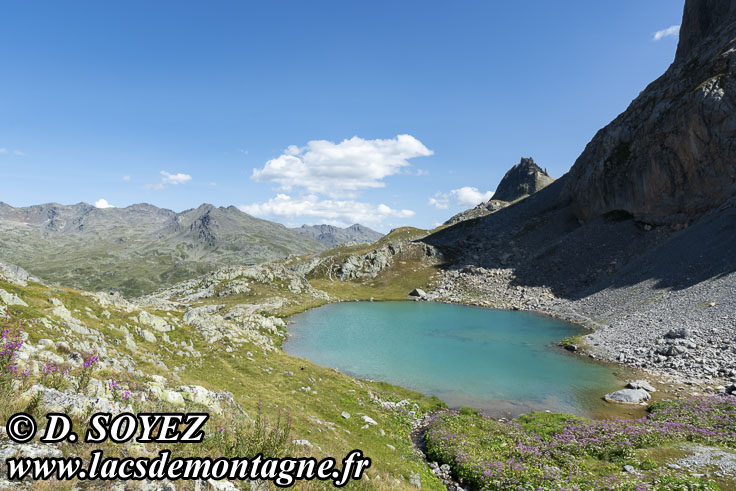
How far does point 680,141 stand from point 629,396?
4001 inches

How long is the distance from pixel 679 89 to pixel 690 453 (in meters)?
132

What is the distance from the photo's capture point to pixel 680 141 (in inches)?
3863

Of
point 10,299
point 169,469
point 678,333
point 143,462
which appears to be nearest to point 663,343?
point 678,333

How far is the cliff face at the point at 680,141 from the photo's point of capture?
88.6 metres

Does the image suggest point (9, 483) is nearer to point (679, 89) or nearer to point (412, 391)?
point (412, 391)

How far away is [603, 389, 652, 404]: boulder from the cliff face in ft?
274

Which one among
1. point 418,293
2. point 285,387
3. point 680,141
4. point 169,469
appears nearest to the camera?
point 169,469

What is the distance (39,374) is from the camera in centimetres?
1313

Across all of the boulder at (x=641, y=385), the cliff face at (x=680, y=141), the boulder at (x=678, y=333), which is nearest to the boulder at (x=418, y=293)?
the cliff face at (x=680, y=141)

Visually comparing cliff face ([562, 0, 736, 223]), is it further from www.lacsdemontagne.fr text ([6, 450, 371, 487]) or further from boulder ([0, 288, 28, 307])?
boulder ([0, 288, 28, 307])

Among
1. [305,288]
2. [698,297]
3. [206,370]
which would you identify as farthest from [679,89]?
[206,370]

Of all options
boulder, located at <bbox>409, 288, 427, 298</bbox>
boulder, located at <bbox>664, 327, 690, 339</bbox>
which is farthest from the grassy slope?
boulder, located at <bbox>409, 288, 427, 298</bbox>

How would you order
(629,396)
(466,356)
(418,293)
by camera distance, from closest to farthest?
(629,396), (466,356), (418,293)

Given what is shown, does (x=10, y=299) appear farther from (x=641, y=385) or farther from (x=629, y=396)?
(x=641, y=385)
